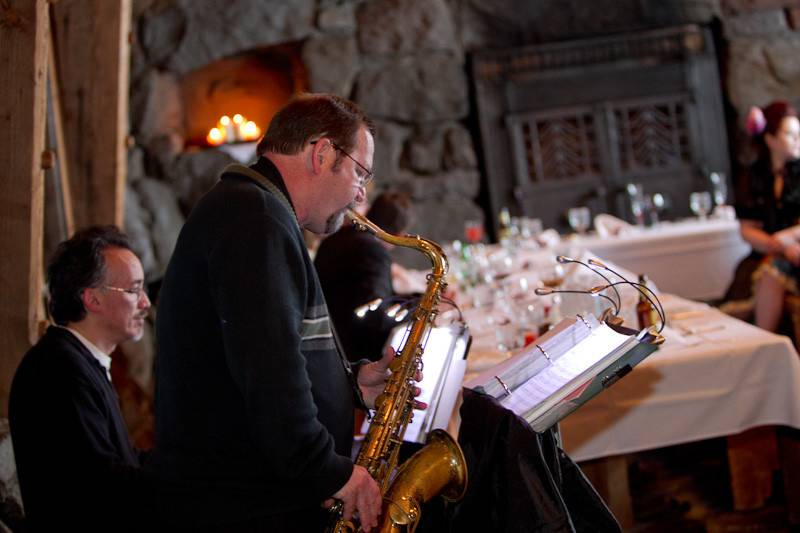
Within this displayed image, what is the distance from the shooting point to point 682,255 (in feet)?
19.6

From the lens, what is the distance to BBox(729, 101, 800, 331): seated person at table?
15.4 ft

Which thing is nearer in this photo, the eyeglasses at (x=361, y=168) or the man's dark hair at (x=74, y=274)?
the eyeglasses at (x=361, y=168)

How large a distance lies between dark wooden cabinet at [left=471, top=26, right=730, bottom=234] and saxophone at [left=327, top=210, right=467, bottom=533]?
5453mm

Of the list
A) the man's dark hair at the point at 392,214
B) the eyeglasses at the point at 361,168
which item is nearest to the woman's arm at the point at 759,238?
the man's dark hair at the point at 392,214

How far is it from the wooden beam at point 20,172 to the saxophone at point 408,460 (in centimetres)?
118

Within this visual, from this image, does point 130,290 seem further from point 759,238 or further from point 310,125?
point 759,238

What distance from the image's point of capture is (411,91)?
23.9 feet

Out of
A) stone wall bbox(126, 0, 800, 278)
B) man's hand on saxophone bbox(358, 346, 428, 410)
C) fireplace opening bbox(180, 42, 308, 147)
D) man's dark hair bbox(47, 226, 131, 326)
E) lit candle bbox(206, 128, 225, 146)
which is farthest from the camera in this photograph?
fireplace opening bbox(180, 42, 308, 147)

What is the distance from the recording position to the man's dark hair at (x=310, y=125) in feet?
5.74

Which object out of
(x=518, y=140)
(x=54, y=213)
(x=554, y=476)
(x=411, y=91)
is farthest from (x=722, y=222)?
(x=554, y=476)

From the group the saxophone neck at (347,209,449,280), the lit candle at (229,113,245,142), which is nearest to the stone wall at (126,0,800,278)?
the lit candle at (229,113,245,142)

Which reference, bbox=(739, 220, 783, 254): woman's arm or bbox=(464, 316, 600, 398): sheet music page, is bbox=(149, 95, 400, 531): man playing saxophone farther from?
bbox=(739, 220, 783, 254): woman's arm

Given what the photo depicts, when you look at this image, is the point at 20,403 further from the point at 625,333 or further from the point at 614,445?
the point at 614,445

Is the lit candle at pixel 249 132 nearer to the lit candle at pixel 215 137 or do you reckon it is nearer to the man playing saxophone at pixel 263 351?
the lit candle at pixel 215 137
